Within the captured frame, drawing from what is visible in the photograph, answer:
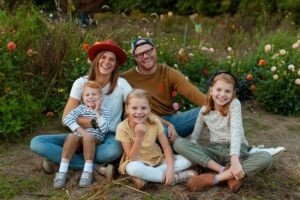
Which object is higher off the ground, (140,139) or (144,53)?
(144,53)

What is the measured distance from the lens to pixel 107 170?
12.3ft

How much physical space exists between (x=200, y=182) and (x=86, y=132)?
955 mm

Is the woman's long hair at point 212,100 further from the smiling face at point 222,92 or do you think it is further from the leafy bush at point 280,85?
the leafy bush at point 280,85

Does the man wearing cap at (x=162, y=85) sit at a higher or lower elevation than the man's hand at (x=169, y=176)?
higher

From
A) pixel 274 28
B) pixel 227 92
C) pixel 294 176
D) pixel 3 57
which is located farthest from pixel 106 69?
pixel 274 28

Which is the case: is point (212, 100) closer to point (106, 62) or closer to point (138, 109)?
point (138, 109)

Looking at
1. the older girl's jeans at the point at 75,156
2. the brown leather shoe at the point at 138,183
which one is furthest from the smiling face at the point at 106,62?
the brown leather shoe at the point at 138,183

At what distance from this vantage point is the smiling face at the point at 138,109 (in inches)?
144

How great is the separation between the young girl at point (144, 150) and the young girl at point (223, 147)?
0.13 meters

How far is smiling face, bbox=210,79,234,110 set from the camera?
12.1 ft

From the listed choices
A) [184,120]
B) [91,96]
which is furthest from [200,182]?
[91,96]

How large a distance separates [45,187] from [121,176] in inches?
23.1

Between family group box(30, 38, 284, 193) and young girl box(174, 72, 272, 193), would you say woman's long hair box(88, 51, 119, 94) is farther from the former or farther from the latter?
young girl box(174, 72, 272, 193)

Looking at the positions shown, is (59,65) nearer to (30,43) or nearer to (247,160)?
(30,43)
